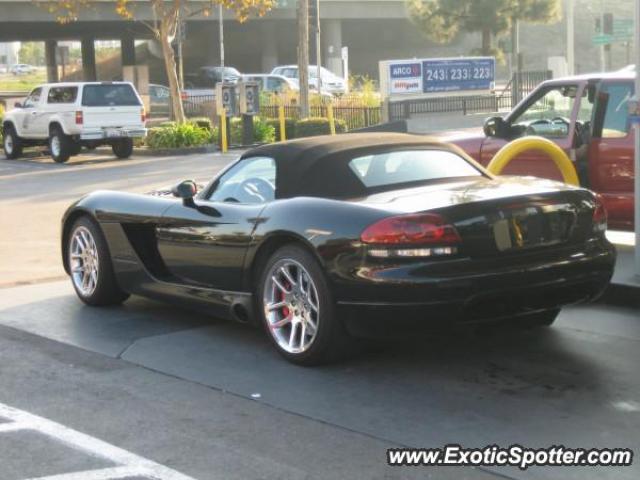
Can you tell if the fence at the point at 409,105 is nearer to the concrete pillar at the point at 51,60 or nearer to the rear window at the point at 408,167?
the rear window at the point at 408,167

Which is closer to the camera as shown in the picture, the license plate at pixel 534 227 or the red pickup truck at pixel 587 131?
the license plate at pixel 534 227

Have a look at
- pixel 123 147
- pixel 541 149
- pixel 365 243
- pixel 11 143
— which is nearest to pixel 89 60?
pixel 11 143

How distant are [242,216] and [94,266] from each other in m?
1.93

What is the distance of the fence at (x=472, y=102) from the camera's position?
3019 cm

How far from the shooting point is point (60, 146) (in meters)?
25.5

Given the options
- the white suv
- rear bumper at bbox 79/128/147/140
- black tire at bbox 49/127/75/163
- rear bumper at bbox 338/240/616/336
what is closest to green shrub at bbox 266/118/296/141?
the white suv

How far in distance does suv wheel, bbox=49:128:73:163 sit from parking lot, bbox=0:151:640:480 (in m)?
17.5

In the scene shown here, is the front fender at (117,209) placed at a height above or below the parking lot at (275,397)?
above

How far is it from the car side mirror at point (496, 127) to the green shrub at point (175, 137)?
58.3ft

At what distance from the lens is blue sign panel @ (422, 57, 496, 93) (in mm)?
30938

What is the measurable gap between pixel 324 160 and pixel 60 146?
64.8ft

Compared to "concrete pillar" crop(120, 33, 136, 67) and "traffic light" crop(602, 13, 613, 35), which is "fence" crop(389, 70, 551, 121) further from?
"concrete pillar" crop(120, 33, 136, 67)

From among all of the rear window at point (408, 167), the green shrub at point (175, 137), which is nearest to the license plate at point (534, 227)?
the rear window at point (408, 167)

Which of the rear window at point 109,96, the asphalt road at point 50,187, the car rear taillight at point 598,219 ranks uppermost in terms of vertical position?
the rear window at point 109,96
